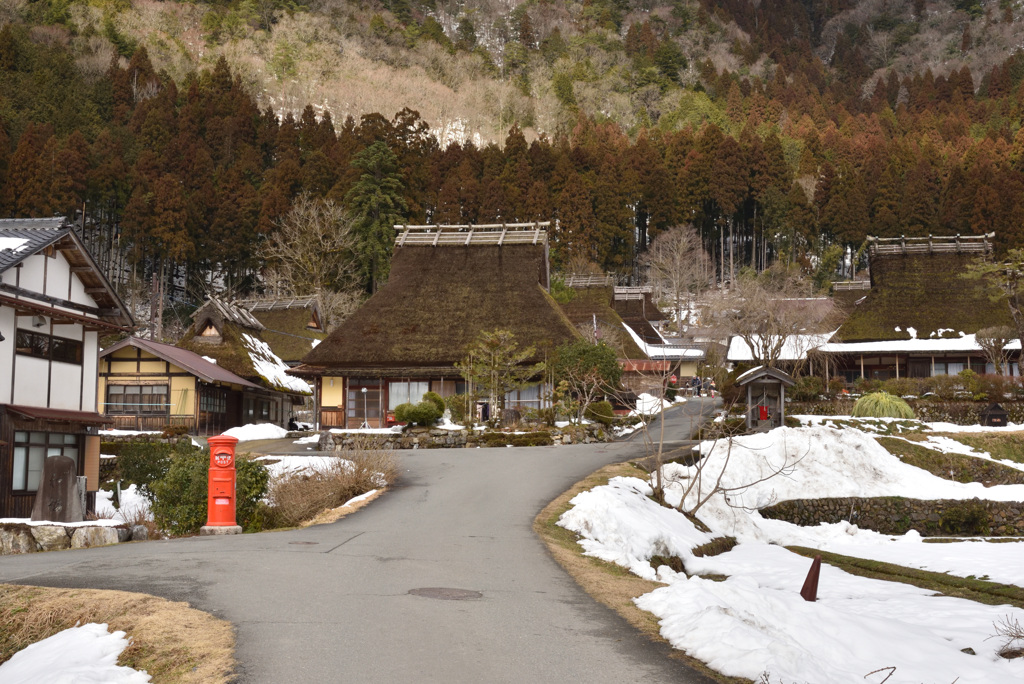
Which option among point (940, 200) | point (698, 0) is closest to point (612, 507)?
point (940, 200)

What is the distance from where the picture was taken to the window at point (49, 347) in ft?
75.5

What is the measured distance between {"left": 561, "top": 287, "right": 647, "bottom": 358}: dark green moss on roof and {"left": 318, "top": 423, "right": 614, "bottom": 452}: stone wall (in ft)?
68.5

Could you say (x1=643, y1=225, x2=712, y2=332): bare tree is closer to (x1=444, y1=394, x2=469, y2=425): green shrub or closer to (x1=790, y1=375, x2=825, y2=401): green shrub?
(x1=790, y1=375, x2=825, y2=401): green shrub

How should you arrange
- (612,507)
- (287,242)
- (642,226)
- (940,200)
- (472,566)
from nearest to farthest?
1. (472,566)
2. (612,507)
3. (287,242)
4. (940,200)
5. (642,226)

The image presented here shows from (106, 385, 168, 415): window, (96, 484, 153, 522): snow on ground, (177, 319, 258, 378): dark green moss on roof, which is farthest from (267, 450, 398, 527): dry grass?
(177, 319, 258, 378): dark green moss on roof

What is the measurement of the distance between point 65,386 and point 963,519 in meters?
24.9

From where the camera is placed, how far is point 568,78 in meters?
122

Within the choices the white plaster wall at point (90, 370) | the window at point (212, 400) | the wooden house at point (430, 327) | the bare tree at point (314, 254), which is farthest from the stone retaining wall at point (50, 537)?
the bare tree at point (314, 254)

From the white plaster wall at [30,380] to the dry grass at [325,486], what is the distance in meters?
8.12

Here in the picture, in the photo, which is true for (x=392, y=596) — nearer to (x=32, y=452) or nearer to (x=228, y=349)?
(x=32, y=452)

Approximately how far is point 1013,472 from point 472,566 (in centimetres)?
1976

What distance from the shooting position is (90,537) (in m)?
17.3

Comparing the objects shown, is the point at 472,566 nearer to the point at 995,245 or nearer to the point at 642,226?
the point at 995,245

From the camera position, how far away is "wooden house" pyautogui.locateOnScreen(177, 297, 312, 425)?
133 feet
